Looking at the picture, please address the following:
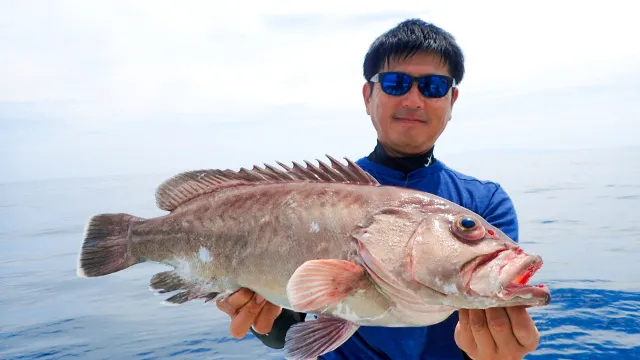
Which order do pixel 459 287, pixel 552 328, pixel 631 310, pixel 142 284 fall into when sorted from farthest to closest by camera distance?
1. pixel 142 284
2. pixel 631 310
3. pixel 552 328
4. pixel 459 287

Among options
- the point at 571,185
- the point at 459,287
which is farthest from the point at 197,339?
the point at 571,185

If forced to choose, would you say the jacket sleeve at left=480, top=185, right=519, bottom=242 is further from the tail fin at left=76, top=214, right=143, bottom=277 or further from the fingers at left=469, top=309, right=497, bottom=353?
the tail fin at left=76, top=214, right=143, bottom=277

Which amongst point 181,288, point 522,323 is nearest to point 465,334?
point 522,323

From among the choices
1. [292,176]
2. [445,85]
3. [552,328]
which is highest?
[445,85]

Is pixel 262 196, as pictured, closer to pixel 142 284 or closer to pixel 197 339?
pixel 197 339

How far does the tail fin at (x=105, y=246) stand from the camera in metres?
3.31

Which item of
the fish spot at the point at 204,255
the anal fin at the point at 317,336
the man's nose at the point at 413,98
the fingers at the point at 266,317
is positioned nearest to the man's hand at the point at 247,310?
the fingers at the point at 266,317

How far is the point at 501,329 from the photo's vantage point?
7.43 feet

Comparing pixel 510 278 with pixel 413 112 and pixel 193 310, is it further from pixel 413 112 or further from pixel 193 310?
pixel 193 310

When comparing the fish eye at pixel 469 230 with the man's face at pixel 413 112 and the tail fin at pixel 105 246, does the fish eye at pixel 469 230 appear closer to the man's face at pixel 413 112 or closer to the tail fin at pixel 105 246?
the man's face at pixel 413 112

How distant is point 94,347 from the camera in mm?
7535

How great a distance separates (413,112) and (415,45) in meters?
0.59

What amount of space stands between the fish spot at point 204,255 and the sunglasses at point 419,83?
6.23ft

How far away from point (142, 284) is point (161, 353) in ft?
15.3
